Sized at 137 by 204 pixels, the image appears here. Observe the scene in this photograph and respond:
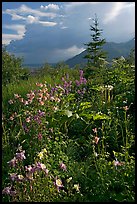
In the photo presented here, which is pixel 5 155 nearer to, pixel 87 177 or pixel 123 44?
pixel 87 177

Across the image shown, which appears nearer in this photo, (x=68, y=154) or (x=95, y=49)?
(x=68, y=154)

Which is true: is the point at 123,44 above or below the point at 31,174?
above

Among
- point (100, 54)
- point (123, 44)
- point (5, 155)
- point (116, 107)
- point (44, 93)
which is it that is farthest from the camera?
point (123, 44)

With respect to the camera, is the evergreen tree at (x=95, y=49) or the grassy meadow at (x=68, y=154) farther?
the evergreen tree at (x=95, y=49)

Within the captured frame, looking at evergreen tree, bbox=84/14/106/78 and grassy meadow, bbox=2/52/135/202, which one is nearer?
grassy meadow, bbox=2/52/135/202

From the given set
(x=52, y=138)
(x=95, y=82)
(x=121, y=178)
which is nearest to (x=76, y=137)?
(x=52, y=138)

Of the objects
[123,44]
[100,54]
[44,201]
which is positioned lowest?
[44,201]

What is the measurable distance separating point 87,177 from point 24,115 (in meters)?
1.55

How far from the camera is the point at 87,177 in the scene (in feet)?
9.17

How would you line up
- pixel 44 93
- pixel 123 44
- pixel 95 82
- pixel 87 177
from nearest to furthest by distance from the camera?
pixel 87 177
pixel 44 93
pixel 95 82
pixel 123 44

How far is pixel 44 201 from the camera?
8.14 feet

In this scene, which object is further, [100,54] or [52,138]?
[100,54]

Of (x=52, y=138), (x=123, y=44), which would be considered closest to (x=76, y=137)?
(x=52, y=138)

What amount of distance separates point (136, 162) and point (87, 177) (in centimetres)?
43
